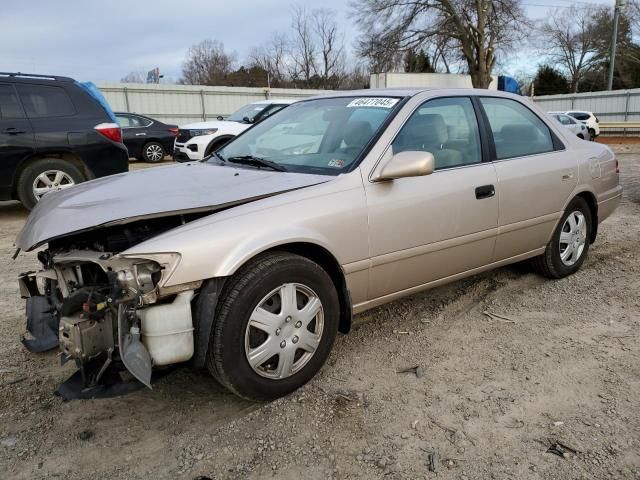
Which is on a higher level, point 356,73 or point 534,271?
point 356,73

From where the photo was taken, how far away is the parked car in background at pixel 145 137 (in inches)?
599

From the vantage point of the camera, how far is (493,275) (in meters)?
4.81

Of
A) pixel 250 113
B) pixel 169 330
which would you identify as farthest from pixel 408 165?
pixel 250 113

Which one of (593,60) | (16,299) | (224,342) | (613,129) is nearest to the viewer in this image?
(224,342)

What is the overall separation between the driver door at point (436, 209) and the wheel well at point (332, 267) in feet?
0.71

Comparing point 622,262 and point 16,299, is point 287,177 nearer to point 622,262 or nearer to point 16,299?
point 16,299

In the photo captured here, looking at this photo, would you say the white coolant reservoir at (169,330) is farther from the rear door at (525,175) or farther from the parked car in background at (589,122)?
the parked car in background at (589,122)

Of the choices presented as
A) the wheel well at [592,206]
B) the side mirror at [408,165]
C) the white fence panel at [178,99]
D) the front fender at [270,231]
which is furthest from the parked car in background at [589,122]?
the front fender at [270,231]

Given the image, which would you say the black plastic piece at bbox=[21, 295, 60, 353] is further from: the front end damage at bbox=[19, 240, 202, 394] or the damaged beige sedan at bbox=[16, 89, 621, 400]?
the front end damage at bbox=[19, 240, 202, 394]

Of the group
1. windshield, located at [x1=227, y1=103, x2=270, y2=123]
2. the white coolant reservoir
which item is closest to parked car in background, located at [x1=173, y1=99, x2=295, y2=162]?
windshield, located at [x1=227, y1=103, x2=270, y2=123]

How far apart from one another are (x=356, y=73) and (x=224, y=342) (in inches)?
2143

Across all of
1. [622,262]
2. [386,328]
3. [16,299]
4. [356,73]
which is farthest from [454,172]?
[356,73]

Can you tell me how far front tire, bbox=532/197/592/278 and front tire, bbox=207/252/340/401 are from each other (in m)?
2.34

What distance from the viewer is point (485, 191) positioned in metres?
3.69
